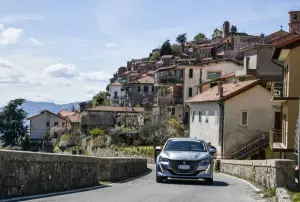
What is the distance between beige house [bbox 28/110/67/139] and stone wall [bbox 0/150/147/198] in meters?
105

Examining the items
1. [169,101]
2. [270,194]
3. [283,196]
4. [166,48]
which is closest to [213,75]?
[169,101]

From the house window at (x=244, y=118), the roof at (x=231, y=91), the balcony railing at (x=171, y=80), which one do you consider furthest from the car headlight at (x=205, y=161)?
the balcony railing at (x=171, y=80)

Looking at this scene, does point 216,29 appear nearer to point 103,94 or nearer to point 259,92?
point 103,94

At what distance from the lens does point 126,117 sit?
9100 centimetres

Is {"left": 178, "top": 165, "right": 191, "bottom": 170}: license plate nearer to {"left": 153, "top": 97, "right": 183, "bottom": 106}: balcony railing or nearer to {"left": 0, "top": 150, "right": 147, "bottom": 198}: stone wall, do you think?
{"left": 0, "top": 150, "right": 147, "bottom": 198}: stone wall

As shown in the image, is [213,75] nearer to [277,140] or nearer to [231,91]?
[231,91]

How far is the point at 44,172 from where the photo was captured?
12555mm

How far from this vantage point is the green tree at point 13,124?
9525 centimetres

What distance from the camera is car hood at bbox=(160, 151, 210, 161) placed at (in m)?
18.8

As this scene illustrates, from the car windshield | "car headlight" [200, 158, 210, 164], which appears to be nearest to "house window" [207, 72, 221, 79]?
the car windshield

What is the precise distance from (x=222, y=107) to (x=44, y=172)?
134ft

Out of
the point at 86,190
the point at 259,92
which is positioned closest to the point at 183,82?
the point at 259,92

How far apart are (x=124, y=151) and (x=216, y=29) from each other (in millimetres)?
138002

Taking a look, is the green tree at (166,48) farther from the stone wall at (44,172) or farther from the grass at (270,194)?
the grass at (270,194)
